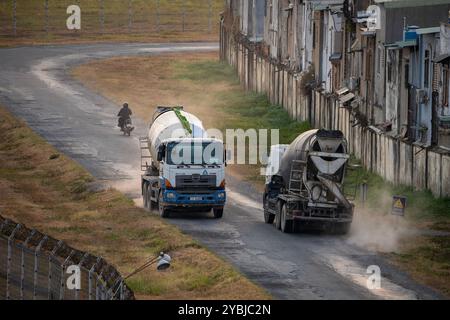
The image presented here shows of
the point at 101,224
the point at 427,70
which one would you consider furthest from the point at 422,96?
the point at 101,224

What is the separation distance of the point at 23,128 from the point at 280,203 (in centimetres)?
2992

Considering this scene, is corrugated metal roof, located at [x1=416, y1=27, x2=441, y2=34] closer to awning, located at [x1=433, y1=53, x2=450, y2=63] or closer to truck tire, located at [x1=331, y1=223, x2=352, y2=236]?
awning, located at [x1=433, y1=53, x2=450, y2=63]

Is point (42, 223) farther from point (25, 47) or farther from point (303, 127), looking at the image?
point (25, 47)

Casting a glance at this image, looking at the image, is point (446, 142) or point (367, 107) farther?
point (367, 107)

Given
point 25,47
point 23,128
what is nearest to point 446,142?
point 23,128

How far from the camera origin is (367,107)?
2352 inches

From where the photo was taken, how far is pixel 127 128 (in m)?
67.5

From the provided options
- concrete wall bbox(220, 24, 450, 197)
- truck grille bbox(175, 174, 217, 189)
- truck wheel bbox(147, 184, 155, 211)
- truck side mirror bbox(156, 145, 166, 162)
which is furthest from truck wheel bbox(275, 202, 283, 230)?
concrete wall bbox(220, 24, 450, 197)

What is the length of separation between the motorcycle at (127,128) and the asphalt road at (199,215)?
0.54m

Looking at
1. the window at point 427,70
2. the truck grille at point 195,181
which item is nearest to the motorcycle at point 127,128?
the window at point 427,70
